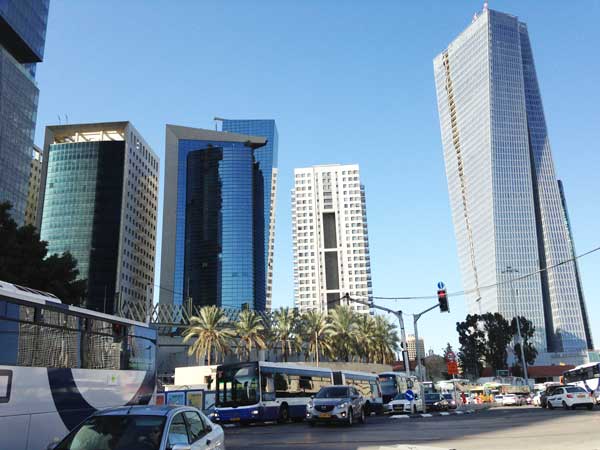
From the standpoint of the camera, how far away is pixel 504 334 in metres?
86.4

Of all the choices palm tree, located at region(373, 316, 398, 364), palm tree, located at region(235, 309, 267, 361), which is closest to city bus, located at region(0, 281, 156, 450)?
palm tree, located at region(235, 309, 267, 361)

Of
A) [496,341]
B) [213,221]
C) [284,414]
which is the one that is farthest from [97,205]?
[284,414]

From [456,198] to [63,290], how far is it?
158579 millimetres

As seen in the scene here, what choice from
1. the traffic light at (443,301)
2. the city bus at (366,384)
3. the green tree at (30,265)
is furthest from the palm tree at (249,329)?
the traffic light at (443,301)

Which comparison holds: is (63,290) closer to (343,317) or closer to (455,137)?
(343,317)

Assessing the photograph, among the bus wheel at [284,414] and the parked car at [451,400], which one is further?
the parked car at [451,400]

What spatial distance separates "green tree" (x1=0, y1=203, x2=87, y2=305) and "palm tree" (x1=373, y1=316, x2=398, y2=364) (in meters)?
50.0

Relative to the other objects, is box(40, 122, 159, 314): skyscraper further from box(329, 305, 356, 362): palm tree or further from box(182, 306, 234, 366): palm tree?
box(329, 305, 356, 362): palm tree

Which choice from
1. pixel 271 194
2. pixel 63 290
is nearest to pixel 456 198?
pixel 271 194

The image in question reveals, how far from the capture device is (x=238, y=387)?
2450cm

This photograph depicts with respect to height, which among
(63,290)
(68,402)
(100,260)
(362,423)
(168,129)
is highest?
(168,129)

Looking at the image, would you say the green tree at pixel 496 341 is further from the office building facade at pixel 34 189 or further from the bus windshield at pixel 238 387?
the office building facade at pixel 34 189

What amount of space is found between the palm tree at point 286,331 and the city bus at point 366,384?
27.6m

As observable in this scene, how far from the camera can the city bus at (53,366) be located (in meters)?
10.4
